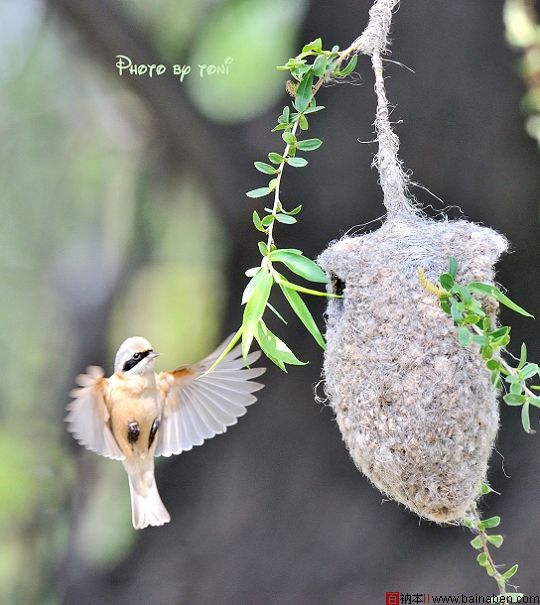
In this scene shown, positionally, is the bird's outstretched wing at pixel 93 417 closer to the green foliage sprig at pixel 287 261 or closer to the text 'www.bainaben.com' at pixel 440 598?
the green foliage sprig at pixel 287 261

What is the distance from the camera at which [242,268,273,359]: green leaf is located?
103cm

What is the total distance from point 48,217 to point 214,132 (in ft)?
2.34

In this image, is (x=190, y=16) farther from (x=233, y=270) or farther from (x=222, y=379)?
(x=222, y=379)

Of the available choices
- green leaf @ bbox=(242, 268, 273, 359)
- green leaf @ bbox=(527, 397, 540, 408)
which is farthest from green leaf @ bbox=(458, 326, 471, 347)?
green leaf @ bbox=(242, 268, 273, 359)

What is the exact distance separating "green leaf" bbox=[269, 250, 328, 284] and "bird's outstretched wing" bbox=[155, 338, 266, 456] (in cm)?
40

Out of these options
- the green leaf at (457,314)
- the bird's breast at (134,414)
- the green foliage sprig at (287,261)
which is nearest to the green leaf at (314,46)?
the green foliage sprig at (287,261)

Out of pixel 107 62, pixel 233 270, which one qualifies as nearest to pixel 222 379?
pixel 233 270

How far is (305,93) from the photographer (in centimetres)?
110

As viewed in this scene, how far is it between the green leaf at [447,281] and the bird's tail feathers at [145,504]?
2.42ft

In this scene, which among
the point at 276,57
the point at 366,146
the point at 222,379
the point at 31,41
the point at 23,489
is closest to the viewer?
the point at 222,379

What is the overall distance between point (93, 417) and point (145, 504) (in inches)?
8.7

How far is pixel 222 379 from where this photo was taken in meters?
1.47

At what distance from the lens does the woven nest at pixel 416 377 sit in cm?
115

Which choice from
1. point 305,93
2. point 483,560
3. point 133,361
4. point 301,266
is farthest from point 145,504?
point 305,93
